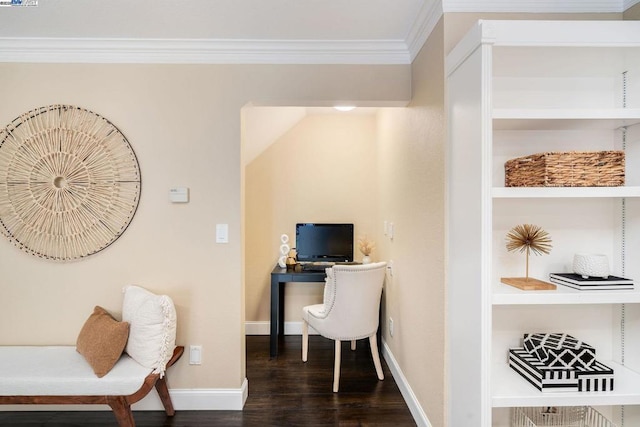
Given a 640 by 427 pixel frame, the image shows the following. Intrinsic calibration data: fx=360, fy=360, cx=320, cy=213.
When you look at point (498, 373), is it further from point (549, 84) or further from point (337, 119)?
point (337, 119)

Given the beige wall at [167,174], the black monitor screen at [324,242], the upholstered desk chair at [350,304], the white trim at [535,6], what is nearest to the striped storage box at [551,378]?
the upholstered desk chair at [350,304]

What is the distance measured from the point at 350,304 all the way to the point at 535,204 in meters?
1.50

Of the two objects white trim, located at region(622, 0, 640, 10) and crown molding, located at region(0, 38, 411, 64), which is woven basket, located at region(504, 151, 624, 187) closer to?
white trim, located at region(622, 0, 640, 10)

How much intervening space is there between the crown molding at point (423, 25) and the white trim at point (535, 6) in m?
0.08

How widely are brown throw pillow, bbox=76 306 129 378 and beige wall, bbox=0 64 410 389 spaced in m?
0.26

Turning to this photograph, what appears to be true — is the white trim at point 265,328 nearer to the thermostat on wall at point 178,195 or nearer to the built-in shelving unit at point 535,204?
the thermostat on wall at point 178,195

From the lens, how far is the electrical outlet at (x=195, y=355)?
2449 millimetres

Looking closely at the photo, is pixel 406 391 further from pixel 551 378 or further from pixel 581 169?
pixel 581 169

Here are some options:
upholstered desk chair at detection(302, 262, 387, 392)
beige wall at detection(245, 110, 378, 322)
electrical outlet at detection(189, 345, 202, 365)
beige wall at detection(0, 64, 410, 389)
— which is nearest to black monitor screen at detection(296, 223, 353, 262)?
beige wall at detection(245, 110, 378, 322)

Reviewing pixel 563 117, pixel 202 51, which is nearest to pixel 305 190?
pixel 202 51

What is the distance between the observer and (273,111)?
11.1 feet

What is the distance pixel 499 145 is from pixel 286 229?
261 centimetres

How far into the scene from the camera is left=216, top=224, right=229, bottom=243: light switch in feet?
8.01

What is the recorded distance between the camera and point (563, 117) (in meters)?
1.44
